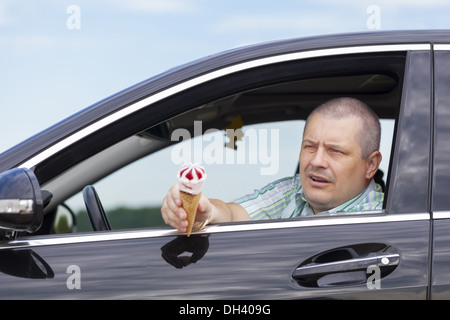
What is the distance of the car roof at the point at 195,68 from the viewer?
6.65 feet

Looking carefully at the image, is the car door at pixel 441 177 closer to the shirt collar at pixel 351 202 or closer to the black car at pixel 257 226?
the black car at pixel 257 226

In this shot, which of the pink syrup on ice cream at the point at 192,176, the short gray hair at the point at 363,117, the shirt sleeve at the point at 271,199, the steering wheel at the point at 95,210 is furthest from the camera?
the shirt sleeve at the point at 271,199

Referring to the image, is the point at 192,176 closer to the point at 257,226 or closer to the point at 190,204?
the point at 190,204

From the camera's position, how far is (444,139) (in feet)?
6.76

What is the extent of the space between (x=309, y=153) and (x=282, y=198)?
0.97 ft

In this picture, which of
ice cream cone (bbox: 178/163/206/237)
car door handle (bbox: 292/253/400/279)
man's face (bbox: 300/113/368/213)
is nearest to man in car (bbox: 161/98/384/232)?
man's face (bbox: 300/113/368/213)

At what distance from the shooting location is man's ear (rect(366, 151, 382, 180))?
249 cm

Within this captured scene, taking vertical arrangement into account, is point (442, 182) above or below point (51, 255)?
above

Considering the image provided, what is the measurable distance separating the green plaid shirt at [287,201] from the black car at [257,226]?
319 millimetres

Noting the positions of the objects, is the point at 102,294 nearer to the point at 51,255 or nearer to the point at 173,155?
the point at 51,255

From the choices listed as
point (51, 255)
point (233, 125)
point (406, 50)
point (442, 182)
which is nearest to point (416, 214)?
point (442, 182)

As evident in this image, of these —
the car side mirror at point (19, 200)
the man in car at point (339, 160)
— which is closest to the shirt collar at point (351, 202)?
the man in car at point (339, 160)

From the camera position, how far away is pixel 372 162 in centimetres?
249
